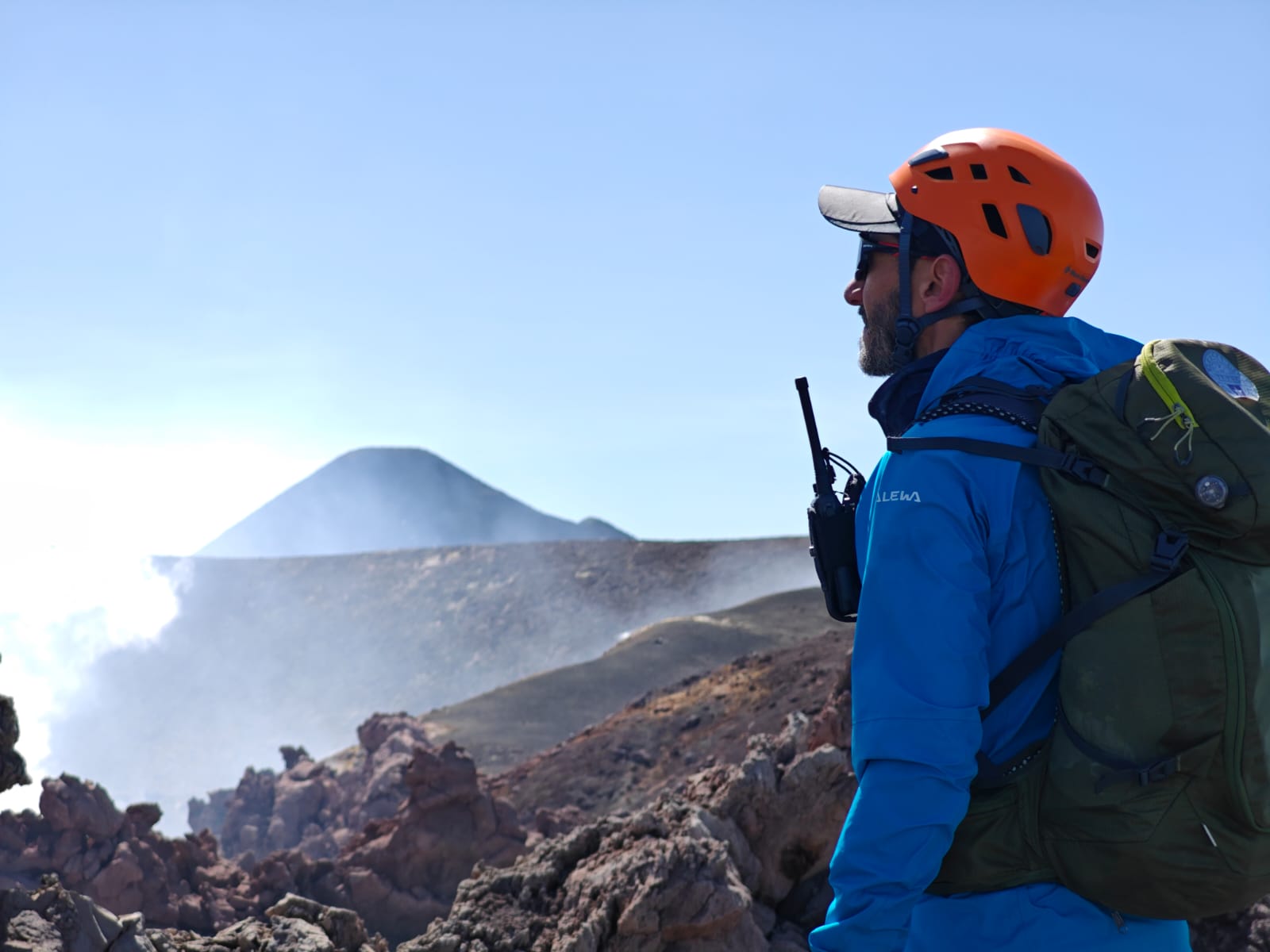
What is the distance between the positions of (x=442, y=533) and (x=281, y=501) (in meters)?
11.3

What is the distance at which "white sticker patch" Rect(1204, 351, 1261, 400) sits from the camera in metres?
2.22

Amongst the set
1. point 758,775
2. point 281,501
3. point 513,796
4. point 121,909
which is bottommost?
point 513,796

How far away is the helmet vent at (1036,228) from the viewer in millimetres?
2596

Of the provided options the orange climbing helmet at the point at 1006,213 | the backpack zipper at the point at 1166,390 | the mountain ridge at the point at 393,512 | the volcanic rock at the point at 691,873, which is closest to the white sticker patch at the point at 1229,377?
the backpack zipper at the point at 1166,390

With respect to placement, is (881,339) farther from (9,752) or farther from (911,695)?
(9,752)

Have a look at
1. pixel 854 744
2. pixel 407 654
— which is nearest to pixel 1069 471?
pixel 854 744

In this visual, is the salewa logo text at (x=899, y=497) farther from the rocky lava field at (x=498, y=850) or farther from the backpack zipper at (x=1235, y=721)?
the rocky lava field at (x=498, y=850)

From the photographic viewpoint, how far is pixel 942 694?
80.6 inches

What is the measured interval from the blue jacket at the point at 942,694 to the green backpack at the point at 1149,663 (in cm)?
4

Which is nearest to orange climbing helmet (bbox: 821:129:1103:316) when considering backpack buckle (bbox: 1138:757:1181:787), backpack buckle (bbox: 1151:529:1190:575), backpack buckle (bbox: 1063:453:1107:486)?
backpack buckle (bbox: 1063:453:1107:486)

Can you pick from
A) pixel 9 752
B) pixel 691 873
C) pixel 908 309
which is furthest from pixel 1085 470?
pixel 9 752

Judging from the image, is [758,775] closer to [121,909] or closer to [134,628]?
[121,909]

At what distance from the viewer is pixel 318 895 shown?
11.4m

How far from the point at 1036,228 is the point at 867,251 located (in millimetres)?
356
